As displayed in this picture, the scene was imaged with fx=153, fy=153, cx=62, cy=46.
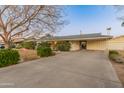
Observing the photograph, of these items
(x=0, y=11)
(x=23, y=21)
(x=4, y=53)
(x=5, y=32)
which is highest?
(x=0, y=11)

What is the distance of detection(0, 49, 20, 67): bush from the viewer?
31.5ft

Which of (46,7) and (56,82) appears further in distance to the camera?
(46,7)

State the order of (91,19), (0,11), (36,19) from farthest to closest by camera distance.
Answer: (91,19)
(36,19)
(0,11)

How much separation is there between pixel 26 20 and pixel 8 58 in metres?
4.69

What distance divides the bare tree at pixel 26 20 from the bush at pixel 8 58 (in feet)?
12.3

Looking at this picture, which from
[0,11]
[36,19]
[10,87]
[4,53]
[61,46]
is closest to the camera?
[10,87]

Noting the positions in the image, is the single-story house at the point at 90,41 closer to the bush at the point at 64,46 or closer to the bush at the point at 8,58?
the bush at the point at 64,46

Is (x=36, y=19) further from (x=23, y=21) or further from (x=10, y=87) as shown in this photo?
(x=10, y=87)

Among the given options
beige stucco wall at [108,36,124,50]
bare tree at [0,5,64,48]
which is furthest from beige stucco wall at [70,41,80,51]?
bare tree at [0,5,64,48]

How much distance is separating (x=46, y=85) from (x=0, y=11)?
970 cm

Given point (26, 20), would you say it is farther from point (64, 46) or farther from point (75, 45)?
point (75, 45)

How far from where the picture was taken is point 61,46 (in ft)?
89.5

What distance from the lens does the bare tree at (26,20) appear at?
1315cm

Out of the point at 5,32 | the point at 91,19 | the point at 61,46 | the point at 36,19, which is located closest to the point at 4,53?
the point at 5,32
